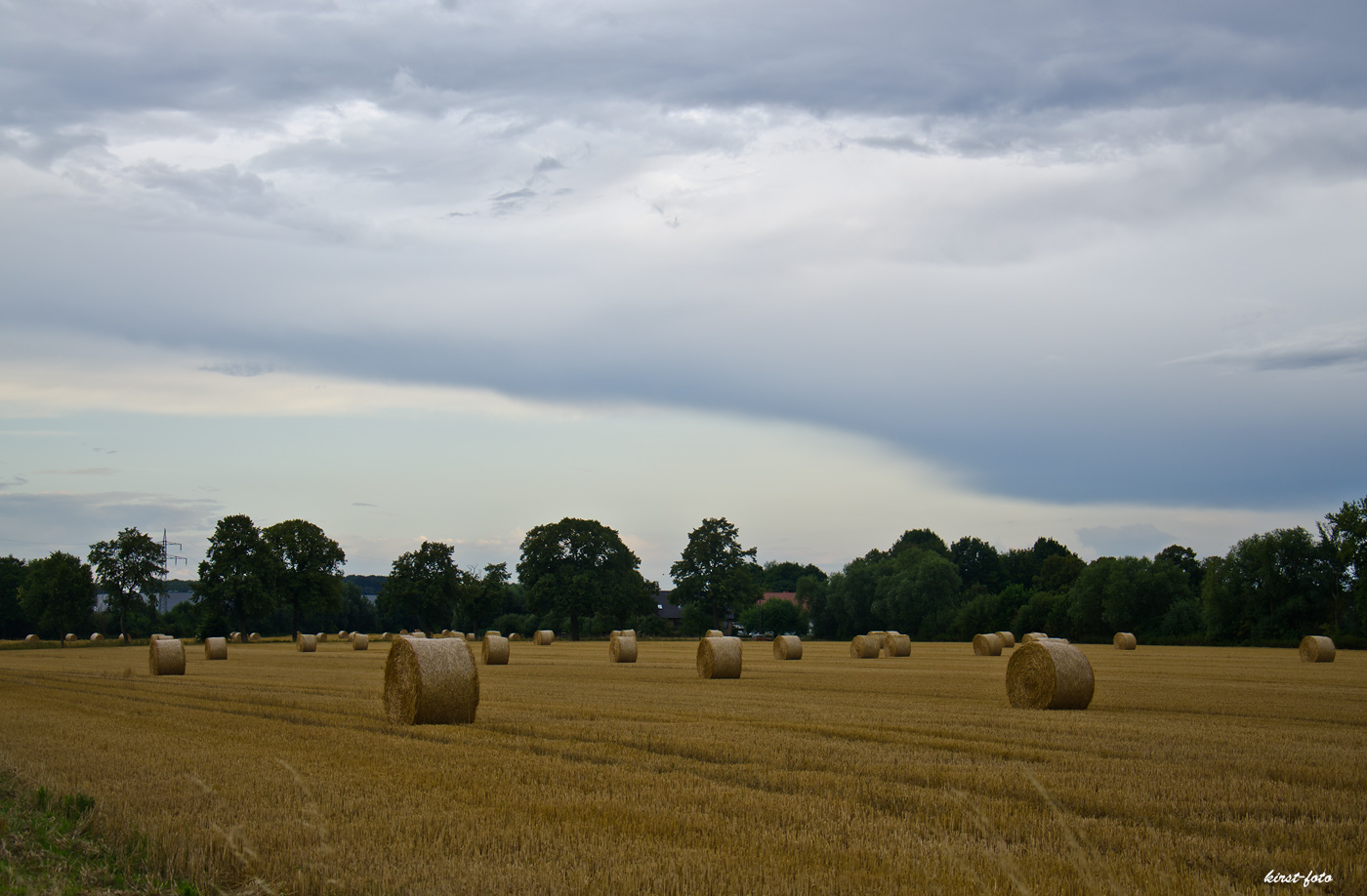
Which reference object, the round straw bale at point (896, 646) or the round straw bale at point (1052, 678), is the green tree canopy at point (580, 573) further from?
the round straw bale at point (1052, 678)

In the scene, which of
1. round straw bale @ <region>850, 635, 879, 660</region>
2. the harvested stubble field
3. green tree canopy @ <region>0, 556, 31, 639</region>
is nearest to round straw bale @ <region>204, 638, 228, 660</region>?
round straw bale @ <region>850, 635, 879, 660</region>

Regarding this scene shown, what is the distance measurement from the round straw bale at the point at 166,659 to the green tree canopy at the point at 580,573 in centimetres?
5487

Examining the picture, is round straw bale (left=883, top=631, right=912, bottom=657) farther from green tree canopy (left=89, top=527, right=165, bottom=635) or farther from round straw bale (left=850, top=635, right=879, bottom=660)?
green tree canopy (left=89, top=527, right=165, bottom=635)

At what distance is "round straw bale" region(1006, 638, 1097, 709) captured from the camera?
17.3 m

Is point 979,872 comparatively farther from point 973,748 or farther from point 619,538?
point 619,538

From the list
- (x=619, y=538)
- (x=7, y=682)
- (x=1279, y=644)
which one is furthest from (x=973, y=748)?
(x=619, y=538)

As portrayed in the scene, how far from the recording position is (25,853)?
6.89m

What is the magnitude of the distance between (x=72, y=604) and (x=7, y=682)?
71.0 meters

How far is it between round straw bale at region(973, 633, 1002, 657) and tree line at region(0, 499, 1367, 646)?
818 inches

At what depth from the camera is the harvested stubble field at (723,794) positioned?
19.6 feet

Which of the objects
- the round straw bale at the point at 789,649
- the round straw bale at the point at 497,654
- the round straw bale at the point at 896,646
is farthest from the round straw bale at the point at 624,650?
the round straw bale at the point at 896,646

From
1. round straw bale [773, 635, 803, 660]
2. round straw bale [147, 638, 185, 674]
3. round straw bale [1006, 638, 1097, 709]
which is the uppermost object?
round straw bale [1006, 638, 1097, 709]

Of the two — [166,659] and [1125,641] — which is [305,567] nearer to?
[166,659]

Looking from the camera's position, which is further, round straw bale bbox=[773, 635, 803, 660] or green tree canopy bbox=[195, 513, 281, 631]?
green tree canopy bbox=[195, 513, 281, 631]
